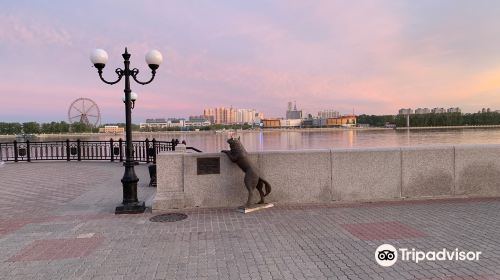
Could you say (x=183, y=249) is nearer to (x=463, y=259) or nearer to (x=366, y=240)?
(x=366, y=240)

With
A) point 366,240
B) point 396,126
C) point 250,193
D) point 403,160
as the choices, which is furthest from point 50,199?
point 396,126

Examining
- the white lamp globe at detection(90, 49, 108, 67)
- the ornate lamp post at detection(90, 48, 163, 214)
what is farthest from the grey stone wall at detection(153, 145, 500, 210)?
the white lamp globe at detection(90, 49, 108, 67)

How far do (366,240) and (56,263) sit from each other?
4.36 m

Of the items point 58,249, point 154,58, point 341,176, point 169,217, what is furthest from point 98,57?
point 341,176

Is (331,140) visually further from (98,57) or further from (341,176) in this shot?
(98,57)

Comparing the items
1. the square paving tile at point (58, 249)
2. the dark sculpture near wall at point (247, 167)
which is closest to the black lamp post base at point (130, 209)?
the square paving tile at point (58, 249)

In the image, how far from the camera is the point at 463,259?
4238mm

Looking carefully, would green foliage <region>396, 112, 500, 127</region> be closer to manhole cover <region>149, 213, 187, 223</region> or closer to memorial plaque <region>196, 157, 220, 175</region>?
memorial plaque <region>196, 157, 220, 175</region>

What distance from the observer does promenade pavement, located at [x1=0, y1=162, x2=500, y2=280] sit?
405 cm

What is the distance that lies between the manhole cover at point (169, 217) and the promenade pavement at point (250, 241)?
0.55 feet

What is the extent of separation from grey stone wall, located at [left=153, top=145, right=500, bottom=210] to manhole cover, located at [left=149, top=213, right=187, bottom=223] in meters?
0.37

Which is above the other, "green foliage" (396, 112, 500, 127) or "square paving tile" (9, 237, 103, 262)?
"green foliage" (396, 112, 500, 127)

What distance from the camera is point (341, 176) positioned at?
7566mm

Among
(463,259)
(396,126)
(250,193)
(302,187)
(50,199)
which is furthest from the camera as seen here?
(396,126)
